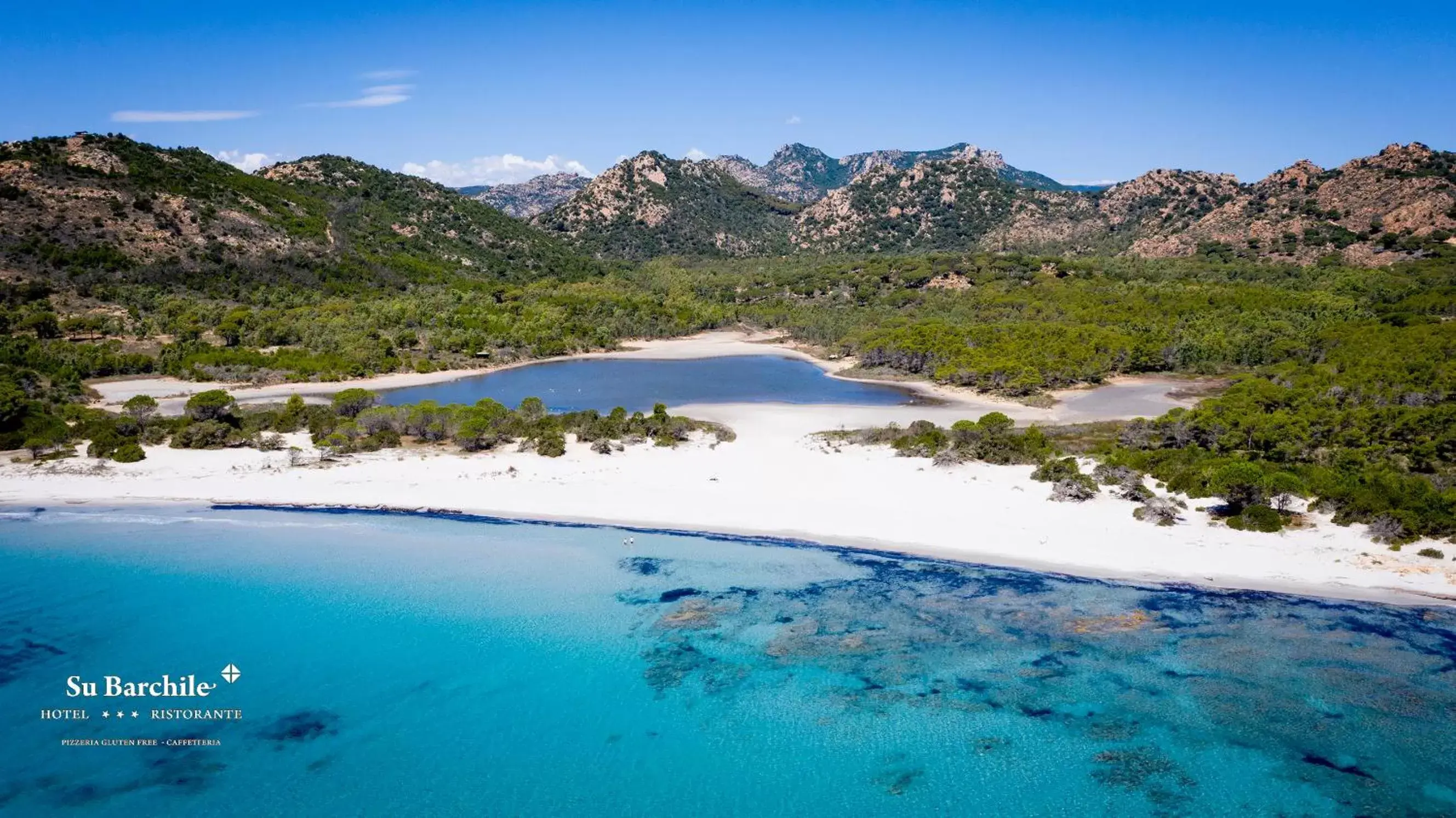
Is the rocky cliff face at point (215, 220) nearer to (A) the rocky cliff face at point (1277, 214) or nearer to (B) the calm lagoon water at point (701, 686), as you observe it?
(B) the calm lagoon water at point (701, 686)

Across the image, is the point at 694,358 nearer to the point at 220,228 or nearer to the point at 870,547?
the point at 870,547

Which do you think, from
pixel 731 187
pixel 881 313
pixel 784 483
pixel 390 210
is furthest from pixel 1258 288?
pixel 731 187

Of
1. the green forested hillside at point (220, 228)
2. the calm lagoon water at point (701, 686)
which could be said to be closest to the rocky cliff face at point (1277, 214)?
the green forested hillside at point (220, 228)

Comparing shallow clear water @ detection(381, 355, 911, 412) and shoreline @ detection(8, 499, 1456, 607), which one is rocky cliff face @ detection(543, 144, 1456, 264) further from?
shoreline @ detection(8, 499, 1456, 607)

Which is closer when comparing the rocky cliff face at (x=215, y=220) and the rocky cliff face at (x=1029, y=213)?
the rocky cliff face at (x=215, y=220)

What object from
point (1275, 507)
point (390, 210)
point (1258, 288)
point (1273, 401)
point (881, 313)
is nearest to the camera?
point (1275, 507)

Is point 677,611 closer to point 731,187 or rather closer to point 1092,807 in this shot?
point 1092,807
